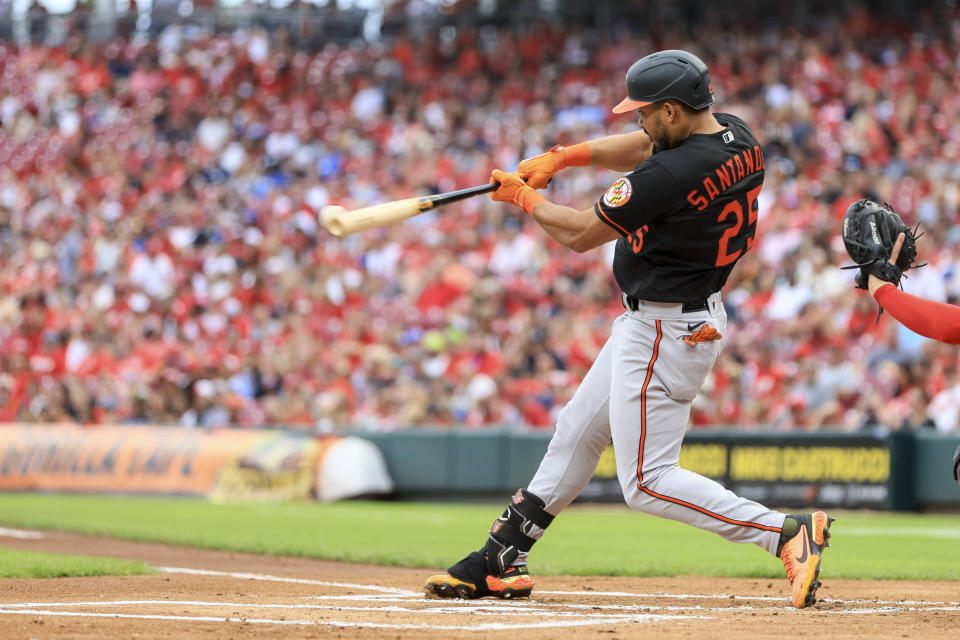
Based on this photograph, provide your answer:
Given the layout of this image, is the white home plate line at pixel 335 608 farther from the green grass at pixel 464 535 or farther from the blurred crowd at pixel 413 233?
the blurred crowd at pixel 413 233

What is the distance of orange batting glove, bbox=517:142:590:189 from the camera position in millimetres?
5594

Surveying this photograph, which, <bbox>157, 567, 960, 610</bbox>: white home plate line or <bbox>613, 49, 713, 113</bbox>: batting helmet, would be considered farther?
<bbox>157, 567, 960, 610</bbox>: white home plate line

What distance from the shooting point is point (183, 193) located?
2131 centimetres

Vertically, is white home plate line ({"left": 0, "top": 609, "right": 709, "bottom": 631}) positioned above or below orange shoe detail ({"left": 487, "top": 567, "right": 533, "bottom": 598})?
below

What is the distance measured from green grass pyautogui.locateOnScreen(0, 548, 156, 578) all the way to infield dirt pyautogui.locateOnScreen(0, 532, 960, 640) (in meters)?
0.23

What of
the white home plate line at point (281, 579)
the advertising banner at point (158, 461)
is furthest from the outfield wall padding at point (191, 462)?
the white home plate line at point (281, 579)

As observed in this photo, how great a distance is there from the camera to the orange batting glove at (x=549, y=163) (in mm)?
5594

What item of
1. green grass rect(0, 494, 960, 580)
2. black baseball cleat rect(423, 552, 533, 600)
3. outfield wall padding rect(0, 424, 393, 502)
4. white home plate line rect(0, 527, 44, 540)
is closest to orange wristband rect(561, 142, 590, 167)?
black baseball cleat rect(423, 552, 533, 600)

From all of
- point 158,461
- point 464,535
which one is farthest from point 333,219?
point 158,461

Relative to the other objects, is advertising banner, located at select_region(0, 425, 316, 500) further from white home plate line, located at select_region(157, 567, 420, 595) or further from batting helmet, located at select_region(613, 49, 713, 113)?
batting helmet, located at select_region(613, 49, 713, 113)

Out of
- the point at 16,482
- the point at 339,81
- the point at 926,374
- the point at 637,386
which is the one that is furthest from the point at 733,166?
the point at 339,81

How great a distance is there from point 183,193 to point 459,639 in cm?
1805

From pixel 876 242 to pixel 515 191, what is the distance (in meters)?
1.46

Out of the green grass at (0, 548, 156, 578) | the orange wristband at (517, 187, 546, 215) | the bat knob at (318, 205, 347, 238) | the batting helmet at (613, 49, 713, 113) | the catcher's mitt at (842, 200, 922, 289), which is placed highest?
the batting helmet at (613, 49, 713, 113)
